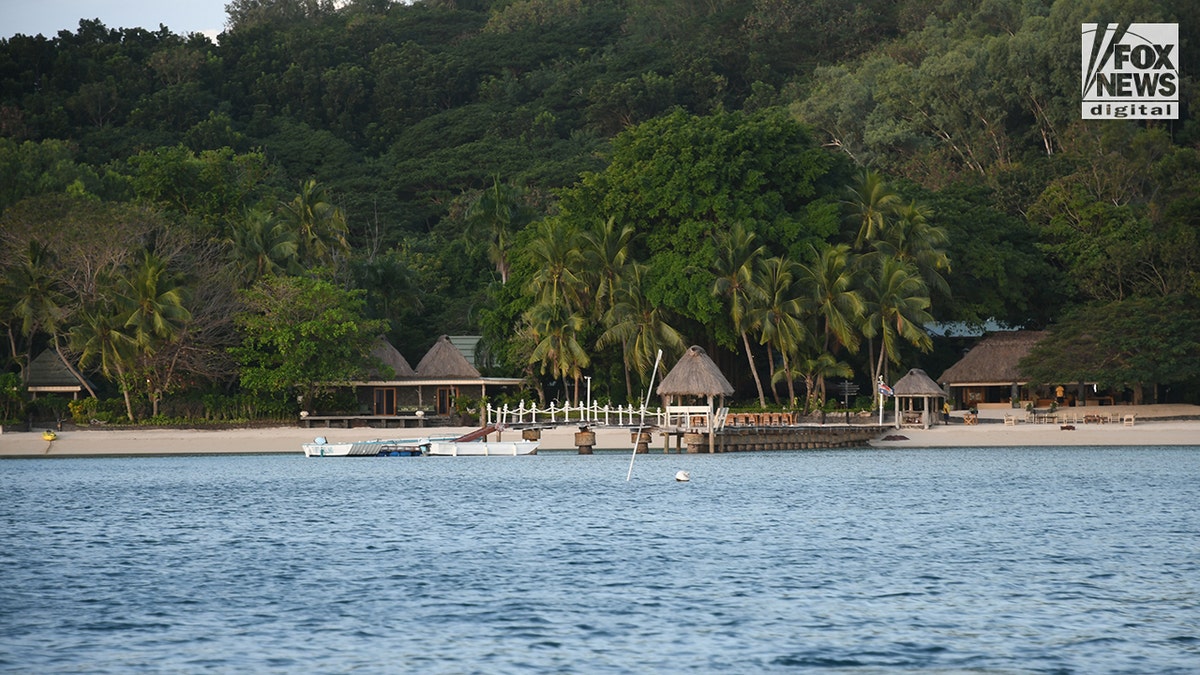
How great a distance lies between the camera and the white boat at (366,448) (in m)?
47.5

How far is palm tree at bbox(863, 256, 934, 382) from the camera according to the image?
167 feet

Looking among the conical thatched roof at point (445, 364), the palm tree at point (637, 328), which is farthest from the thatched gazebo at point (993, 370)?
the conical thatched roof at point (445, 364)

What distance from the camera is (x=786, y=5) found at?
92.4m

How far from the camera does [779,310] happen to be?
164 ft

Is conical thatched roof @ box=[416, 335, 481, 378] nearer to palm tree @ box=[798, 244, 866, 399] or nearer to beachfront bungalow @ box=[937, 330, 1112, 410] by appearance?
palm tree @ box=[798, 244, 866, 399]

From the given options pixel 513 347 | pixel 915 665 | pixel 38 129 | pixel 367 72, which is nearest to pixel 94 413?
pixel 513 347

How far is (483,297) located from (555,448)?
1303 cm

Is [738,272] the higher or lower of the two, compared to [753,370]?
higher

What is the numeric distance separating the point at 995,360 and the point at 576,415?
17.0 meters

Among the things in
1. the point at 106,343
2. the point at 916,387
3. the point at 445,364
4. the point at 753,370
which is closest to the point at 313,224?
the point at 445,364

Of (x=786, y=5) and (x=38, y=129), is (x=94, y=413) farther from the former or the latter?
(x=786, y=5)

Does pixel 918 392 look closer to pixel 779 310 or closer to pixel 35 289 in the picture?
pixel 779 310

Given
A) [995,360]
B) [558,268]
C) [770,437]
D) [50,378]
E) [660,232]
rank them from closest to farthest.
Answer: [770,437] < [558,268] < [660,232] < [50,378] < [995,360]

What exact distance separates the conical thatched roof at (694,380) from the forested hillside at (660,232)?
103 inches
